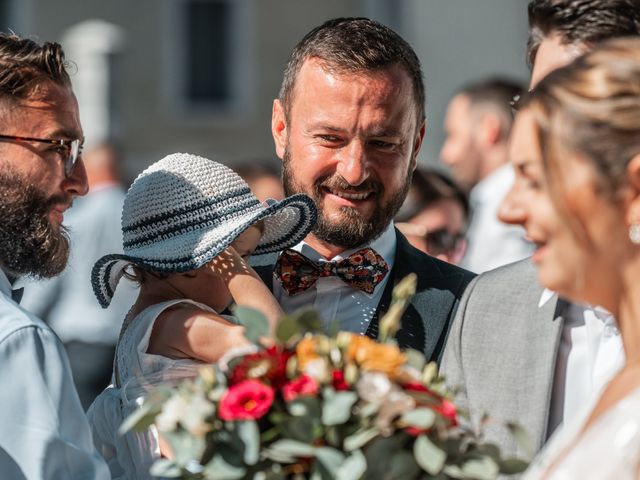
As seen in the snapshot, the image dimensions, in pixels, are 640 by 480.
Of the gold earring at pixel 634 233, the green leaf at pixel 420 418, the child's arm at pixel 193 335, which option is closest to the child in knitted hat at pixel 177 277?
the child's arm at pixel 193 335

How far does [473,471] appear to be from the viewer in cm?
236

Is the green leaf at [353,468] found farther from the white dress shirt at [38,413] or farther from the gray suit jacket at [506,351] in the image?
the white dress shirt at [38,413]

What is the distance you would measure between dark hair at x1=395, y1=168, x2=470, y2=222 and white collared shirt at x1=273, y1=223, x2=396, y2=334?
2525 millimetres

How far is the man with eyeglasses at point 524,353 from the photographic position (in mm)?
3170

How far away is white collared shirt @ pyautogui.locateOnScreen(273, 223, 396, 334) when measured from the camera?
12.5 feet

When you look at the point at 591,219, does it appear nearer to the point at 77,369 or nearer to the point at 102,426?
the point at 102,426

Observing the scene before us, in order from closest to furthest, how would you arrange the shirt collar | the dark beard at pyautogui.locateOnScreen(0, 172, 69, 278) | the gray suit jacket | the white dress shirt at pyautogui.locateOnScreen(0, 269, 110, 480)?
1. the white dress shirt at pyautogui.locateOnScreen(0, 269, 110, 480)
2. the gray suit jacket
3. the dark beard at pyautogui.locateOnScreen(0, 172, 69, 278)
4. the shirt collar

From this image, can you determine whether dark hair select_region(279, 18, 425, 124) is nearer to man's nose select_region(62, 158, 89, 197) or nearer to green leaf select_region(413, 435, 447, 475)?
man's nose select_region(62, 158, 89, 197)

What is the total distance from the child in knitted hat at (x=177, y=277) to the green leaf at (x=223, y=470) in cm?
87

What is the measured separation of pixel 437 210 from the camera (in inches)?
255

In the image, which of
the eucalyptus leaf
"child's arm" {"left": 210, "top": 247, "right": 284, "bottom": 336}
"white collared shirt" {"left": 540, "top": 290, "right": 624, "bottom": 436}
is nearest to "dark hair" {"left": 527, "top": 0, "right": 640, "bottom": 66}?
"white collared shirt" {"left": 540, "top": 290, "right": 624, "bottom": 436}

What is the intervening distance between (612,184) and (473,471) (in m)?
0.60

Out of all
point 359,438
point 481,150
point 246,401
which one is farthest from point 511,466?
point 481,150

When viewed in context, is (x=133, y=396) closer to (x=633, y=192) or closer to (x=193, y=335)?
(x=193, y=335)
